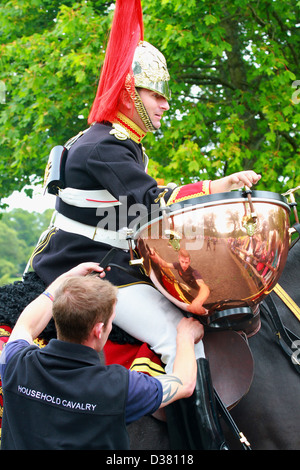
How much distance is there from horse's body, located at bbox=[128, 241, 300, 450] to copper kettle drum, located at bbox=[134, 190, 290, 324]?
0.36 metres

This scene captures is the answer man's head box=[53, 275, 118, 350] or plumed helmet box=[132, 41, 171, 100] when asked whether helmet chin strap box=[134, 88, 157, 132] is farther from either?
man's head box=[53, 275, 118, 350]

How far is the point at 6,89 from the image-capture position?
9.06 meters

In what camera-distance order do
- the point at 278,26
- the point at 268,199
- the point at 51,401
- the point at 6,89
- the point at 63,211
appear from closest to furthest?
the point at 51,401
the point at 268,199
the point at 63,211
the point at 278,26
the point at 6,89

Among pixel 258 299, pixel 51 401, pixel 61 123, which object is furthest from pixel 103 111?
pixel 61 123

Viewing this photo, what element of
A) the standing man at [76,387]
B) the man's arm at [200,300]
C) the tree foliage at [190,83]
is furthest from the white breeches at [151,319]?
the tree foliage at [190,83]

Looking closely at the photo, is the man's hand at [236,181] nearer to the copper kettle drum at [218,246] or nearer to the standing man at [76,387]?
the copper kettle drum at [218,246]

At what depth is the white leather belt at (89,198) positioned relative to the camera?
8.34ft

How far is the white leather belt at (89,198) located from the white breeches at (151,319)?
39 cm

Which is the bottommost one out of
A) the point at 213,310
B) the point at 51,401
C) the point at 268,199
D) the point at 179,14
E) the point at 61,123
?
the point at 61,123

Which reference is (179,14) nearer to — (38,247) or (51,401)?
(38,247)

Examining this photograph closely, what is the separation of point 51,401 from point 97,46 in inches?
263

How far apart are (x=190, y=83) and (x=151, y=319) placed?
280 inches

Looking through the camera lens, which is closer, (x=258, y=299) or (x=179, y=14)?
(x=258, y=299)

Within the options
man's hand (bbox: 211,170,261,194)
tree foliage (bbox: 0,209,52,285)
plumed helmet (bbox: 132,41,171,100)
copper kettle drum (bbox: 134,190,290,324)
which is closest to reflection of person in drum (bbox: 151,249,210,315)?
copper kettle drum (bbox: 134,190,290,324)
